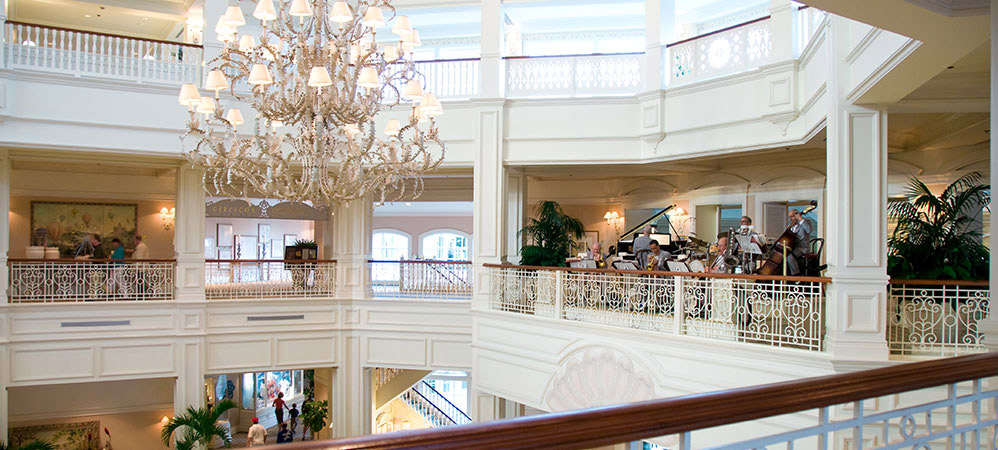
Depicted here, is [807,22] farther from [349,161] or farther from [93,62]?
[93,62]

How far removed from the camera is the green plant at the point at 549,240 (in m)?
11.1

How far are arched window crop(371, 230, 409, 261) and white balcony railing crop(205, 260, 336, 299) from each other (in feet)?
26.2

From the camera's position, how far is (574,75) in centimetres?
1155

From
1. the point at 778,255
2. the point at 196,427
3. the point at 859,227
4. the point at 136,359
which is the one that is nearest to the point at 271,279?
the point at 136,359

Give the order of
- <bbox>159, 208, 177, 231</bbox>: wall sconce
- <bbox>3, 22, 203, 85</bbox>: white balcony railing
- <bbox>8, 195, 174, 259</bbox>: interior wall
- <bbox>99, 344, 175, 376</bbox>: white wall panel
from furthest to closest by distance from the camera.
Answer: <bbox>159, 208, 177, 231</bbox>: wall sconce → <bbox>8, 195, 174, 259</bbox>: interior wall → <bbox>99, 344, 175, 376</bbox>: white wall panel → <bbox>3, 22, 203, 85</bbox>: white balcony railing

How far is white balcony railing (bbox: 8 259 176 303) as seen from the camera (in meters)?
12.0

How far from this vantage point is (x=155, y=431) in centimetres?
1537

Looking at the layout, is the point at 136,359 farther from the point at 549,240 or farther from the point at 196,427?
the point at 549,240

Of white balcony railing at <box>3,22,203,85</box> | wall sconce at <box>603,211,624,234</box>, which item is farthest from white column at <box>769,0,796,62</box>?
white balcony railing at <box>3,22,203,85</box>

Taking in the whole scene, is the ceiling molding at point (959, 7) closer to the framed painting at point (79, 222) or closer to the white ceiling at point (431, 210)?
the framed painting at point (79, 222)

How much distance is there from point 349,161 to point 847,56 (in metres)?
4.93

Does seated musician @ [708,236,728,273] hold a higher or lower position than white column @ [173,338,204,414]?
higher

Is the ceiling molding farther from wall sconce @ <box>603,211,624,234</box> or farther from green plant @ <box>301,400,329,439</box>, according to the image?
green plant @ <box>301,400,329,439</box>

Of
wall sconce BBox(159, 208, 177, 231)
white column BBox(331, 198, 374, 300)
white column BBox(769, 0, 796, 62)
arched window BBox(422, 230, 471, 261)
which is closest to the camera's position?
white column BBox(769, 0, 796, 62)
